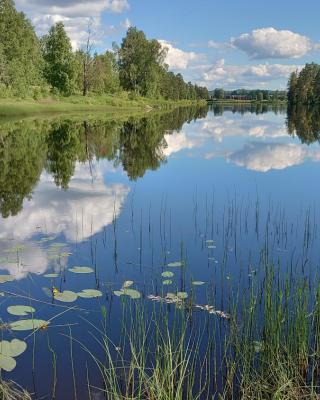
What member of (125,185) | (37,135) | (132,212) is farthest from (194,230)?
(37,135)

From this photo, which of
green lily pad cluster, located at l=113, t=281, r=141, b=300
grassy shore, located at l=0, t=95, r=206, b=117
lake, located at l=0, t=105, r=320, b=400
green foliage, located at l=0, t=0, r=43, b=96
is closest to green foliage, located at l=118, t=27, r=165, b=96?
grassy shore, located at l=0, t=95, r=206, b=117

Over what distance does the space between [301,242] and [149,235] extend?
12.4ft

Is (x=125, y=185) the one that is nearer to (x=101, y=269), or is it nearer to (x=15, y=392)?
(x=101, y=269)

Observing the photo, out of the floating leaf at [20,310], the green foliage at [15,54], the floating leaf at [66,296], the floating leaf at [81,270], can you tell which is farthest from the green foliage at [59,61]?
the floating leaf at [20,310]

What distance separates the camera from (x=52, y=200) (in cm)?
1589

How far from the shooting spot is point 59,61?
75312 millimetres

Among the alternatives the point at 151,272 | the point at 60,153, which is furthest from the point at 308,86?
the point at 151,272

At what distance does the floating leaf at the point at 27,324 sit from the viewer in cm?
662

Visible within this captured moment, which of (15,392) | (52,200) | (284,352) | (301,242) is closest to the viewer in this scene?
(15,392)

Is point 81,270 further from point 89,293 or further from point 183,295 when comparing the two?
point 183,295

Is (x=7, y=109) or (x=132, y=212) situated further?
(x=7, y=109)

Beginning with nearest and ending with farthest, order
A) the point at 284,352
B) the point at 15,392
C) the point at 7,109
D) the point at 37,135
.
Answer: the point at 15,392
the point at 284,352
the point at 37,135
the point at 7,109

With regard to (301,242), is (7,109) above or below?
above

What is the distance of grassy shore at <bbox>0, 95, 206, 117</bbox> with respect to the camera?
52.9 m
